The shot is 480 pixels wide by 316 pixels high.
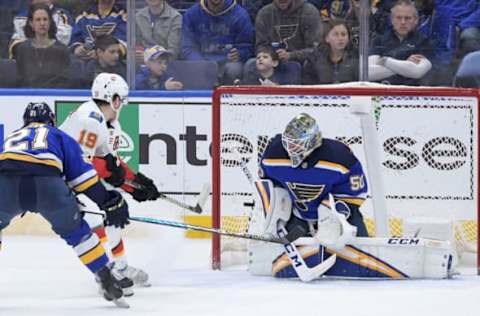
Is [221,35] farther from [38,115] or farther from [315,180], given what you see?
[38,115]

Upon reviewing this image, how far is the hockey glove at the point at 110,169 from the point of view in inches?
228

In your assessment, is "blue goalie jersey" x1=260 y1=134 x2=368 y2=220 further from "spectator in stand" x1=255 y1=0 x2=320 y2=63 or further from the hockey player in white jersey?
"spectator in stand" x1=255 y1=0 x2=320 y2=63

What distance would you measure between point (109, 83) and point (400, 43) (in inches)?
90.0

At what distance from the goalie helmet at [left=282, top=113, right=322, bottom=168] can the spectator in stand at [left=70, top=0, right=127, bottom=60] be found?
6.58 feet

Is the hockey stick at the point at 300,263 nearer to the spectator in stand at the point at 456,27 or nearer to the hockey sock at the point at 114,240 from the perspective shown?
the hockey sock at the point at 114,240

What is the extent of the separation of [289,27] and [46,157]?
285cm

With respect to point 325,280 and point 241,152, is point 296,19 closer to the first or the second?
point 241,152

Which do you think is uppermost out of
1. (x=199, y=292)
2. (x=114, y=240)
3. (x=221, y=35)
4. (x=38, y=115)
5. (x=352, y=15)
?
(x=352, y=15)

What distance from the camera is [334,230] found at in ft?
19.7

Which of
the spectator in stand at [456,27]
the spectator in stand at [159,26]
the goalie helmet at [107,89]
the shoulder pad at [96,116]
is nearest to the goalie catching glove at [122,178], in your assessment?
the shoulder pad at [96,116]

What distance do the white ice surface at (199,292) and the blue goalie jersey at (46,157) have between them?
0.52 meters

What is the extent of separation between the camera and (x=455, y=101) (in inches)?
261

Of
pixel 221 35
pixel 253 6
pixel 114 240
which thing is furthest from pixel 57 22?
pixel 114 240

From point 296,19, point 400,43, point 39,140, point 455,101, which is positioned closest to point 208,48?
point 296,19
